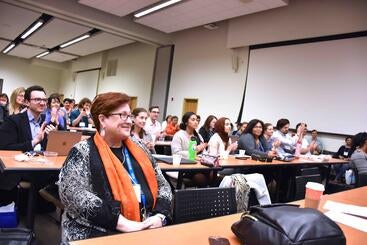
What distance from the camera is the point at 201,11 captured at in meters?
7.18

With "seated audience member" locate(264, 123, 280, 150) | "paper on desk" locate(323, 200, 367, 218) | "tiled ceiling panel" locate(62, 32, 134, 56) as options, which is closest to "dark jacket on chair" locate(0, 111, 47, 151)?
"paper on desk" locate(323, 200, 367, 218)

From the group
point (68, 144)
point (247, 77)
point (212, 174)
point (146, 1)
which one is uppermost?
point (146, 1)

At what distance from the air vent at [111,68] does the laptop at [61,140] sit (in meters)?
10.5

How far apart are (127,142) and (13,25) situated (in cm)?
1015

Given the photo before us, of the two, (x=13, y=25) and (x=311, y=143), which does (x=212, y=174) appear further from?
(x=13, y=25)

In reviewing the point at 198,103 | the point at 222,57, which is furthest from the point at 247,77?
the point at 198,103

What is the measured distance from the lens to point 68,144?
2828 mm

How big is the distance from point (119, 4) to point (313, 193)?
6796 mm

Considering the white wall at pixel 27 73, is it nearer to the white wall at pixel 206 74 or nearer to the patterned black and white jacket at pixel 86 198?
the white wall at pixel 206 74

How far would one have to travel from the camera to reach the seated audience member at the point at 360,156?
3.73 meters

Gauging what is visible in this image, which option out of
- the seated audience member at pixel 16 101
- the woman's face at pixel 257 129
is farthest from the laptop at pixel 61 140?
the woman's face at pixel 257 129

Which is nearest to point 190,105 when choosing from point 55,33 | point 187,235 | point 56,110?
point 55,33

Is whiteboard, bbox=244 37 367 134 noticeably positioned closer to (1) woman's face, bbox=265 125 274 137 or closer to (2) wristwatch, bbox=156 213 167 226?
(1) woman's face, bbox=265 125 274 137

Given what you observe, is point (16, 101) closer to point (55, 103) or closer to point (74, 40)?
point (55, 103)
